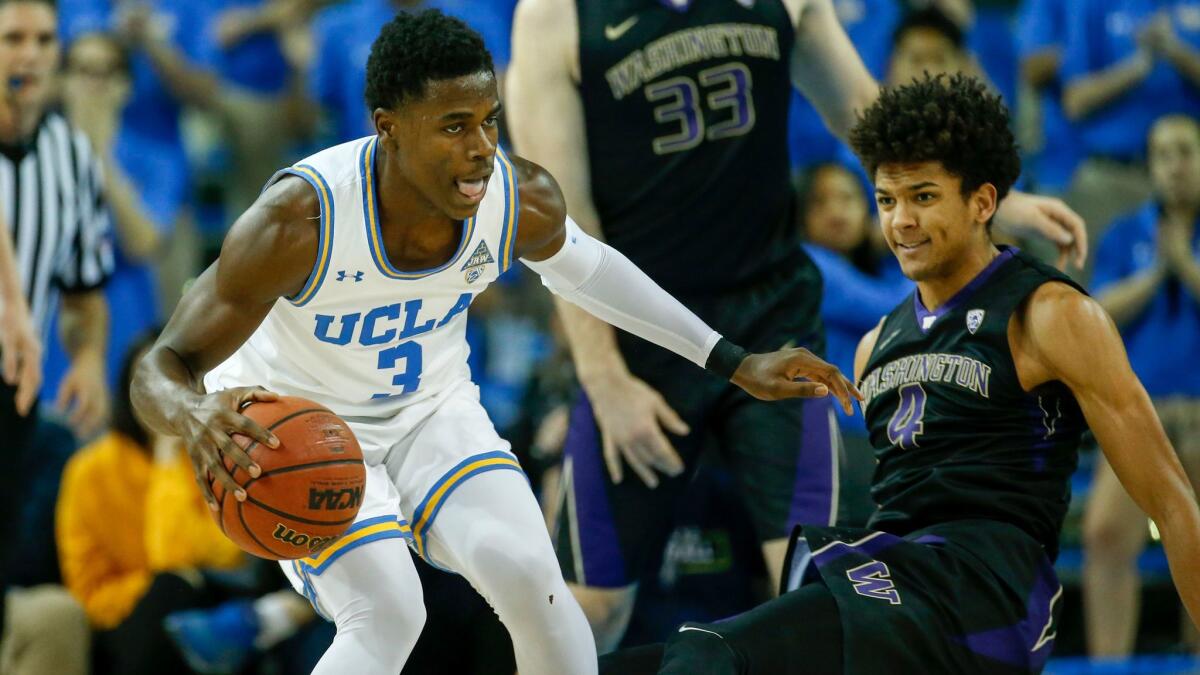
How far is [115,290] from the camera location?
7234mm

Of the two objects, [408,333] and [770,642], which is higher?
[408,333]

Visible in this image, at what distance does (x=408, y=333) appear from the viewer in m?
3.70

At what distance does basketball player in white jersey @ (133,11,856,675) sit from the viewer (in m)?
3.34

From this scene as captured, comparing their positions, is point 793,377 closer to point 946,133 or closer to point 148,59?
point 946,133

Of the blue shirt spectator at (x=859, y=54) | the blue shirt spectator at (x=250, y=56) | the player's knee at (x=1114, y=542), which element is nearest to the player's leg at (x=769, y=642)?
the player's knee at (x=1114, y=542)

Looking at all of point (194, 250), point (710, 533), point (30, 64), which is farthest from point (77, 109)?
point (710, 533)

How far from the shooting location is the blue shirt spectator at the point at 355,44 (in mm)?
7344

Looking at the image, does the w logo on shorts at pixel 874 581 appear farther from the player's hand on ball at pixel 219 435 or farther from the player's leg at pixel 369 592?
the player's hand on ball at pixel 219 435

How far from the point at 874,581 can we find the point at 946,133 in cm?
109

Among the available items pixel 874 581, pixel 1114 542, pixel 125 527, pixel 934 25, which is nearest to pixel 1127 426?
pixel 874 581

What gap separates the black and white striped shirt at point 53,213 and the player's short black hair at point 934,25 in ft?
11.9

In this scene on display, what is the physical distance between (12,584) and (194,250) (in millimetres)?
1949

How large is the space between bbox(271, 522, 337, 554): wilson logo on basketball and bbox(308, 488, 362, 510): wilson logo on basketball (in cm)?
7

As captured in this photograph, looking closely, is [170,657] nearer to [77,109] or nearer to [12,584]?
[12,584]
